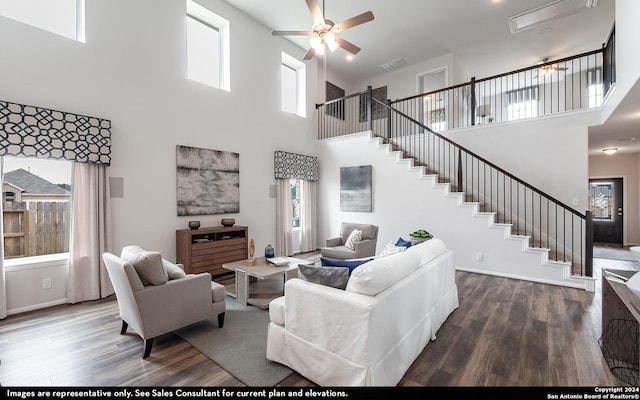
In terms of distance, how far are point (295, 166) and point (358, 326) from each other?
5.47 metres

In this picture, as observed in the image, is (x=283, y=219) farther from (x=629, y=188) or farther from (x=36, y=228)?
(x=629, y=188)

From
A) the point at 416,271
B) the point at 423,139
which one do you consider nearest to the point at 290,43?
the point at 423,139

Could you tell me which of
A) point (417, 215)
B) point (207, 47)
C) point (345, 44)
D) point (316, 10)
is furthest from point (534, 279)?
point (207, 47)

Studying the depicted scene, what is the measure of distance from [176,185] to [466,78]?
343 inches

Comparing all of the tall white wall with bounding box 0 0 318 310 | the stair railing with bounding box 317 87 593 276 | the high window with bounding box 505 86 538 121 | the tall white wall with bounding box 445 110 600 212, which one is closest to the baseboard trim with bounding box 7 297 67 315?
the tall white wall with bounding box 0 0 318 310

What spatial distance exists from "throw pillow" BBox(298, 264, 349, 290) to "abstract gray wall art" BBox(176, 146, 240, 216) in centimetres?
354

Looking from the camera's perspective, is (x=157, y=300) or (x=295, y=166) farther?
(x=295, y=166)

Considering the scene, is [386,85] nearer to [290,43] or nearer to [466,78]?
[466,78]

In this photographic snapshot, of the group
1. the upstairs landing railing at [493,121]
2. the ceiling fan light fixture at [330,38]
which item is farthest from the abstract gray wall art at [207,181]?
the upstairs landing railing at [493,121]

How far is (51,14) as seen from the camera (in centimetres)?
373

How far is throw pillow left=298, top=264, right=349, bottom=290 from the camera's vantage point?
85.6 inches

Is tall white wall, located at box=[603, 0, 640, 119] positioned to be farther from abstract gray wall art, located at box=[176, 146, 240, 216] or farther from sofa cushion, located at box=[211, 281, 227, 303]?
abstract gray wall art, located at box=[176, 146, 240, 216]

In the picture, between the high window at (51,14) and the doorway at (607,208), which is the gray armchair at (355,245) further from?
the doorway at (607,208)

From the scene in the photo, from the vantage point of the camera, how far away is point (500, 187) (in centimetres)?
584
